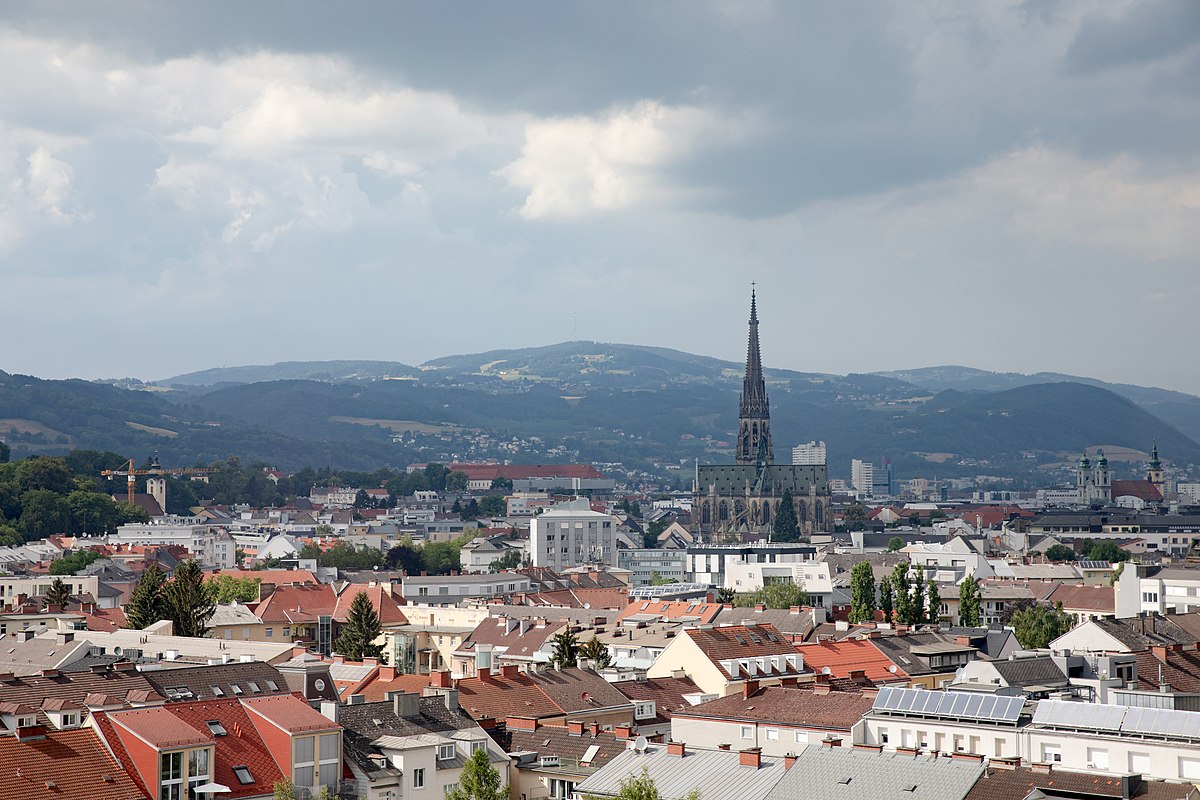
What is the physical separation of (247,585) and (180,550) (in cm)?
5707

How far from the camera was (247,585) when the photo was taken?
129500 mm

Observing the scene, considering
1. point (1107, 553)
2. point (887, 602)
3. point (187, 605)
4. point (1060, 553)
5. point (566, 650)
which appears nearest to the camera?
point (566, 650)

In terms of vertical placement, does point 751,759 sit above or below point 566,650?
above

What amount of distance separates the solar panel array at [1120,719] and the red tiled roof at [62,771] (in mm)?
20447

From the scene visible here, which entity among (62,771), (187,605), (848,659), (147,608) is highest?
(62,771)

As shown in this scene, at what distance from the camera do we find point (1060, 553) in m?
192

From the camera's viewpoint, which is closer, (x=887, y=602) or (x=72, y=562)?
(x=887, y=602)

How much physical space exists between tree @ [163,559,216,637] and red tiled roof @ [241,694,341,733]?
43819 millimetres

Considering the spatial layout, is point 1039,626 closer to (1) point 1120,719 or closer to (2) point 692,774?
(1) point 1120,719

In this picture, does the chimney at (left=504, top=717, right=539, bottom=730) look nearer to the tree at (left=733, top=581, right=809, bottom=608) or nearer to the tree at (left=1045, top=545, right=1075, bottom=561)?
the tree at (left=733, top=581, right=809, bottom=608)

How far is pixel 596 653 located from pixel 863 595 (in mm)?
34893

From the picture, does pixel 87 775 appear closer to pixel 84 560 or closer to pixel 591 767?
pixel 591 767

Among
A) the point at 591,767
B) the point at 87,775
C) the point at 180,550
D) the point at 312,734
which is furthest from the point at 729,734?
the point at 180,550

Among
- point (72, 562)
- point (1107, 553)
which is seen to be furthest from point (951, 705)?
point (1107, 553)
